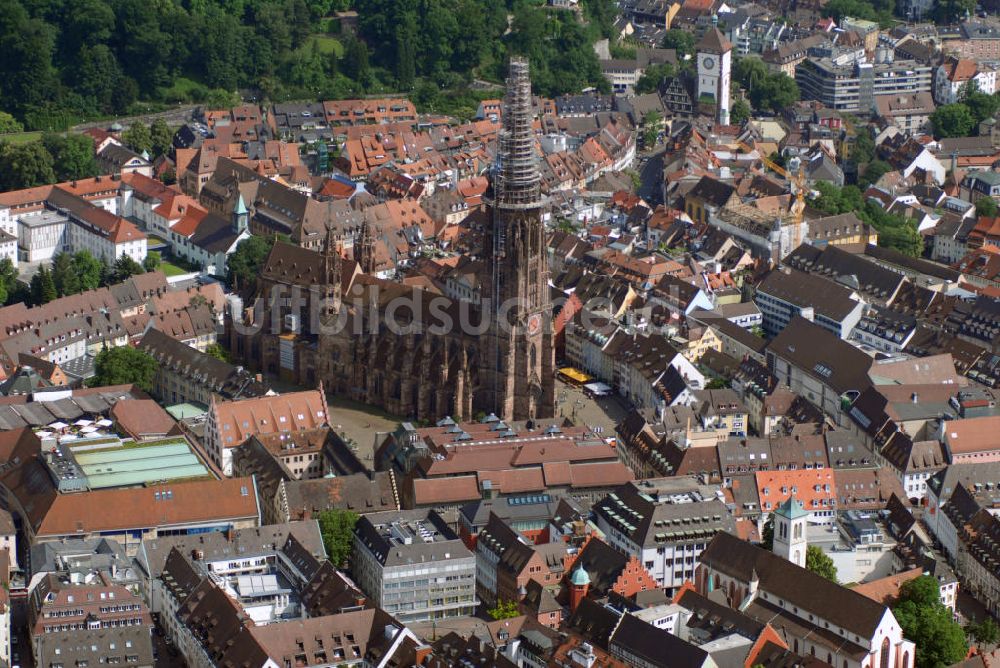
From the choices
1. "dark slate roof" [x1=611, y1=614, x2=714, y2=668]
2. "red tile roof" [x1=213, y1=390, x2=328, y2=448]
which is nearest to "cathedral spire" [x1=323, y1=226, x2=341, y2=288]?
"red tile roof" [x1=213, y1=390, x2=328, y2=448]

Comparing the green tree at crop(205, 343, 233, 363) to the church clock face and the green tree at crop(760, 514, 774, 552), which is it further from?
the green tree at crop(760, 514, 774, 552)

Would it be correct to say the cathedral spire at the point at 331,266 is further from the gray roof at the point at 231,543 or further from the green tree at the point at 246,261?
the gray roof at the point at 231,543

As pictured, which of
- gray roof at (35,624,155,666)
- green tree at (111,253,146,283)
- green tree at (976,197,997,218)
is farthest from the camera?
green tree at (976,197,997,218)

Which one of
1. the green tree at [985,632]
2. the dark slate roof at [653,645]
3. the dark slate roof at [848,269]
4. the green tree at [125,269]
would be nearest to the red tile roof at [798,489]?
the green tree at [985,632]

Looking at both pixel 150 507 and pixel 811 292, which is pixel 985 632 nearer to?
pixel 150 507

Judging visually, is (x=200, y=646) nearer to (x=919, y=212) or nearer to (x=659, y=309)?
(x=659, y=309)

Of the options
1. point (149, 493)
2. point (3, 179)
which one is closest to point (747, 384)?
point (149, 493)
